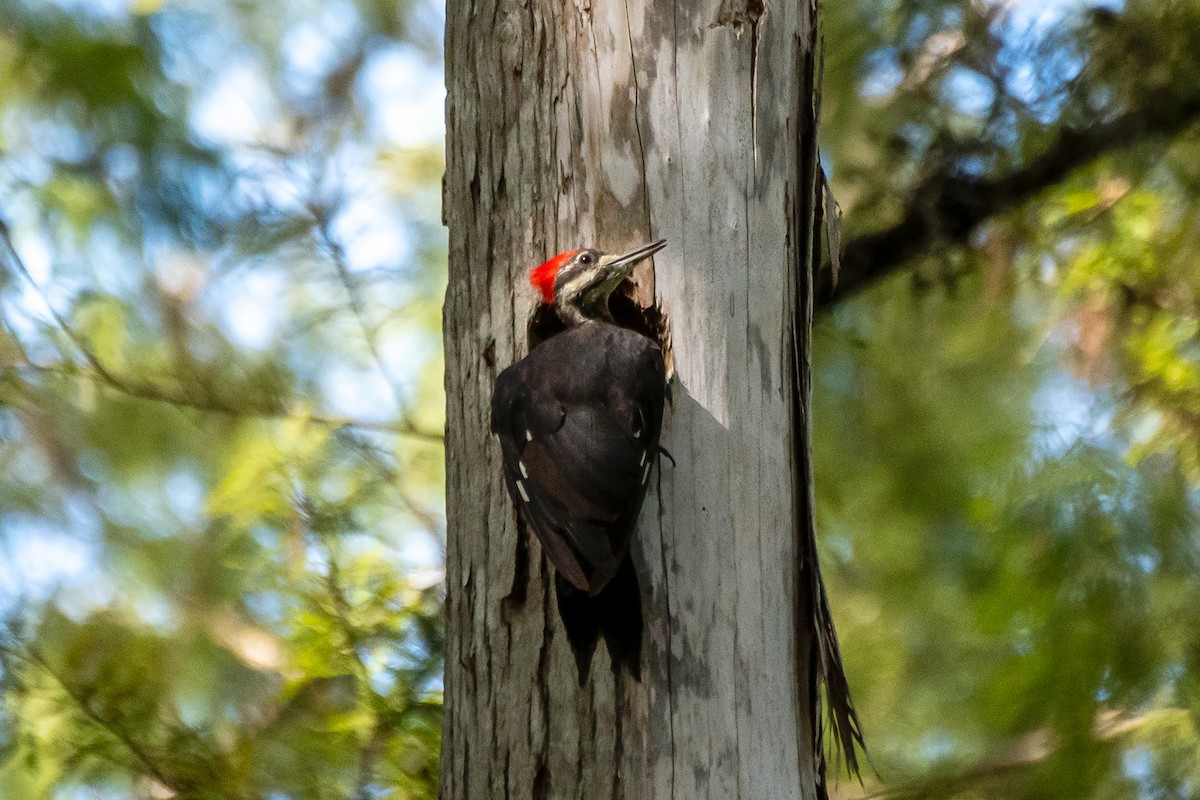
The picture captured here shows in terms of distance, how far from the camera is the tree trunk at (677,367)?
7.55 feet

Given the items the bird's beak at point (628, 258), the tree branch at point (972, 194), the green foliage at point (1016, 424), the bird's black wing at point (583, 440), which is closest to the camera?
the bird's black wing at point (583, 440)

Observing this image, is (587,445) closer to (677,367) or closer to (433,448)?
(677,367)

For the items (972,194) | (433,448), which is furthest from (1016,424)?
(433,448)

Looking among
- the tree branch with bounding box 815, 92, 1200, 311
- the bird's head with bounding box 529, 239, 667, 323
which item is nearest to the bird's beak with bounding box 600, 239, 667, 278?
the bird's head with bounding box 529, 239, 667, 323

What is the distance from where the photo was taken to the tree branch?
435 centimetres

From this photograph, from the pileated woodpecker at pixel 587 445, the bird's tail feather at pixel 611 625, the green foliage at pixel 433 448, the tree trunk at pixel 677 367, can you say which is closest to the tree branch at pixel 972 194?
the green foliage at pixel 433 448

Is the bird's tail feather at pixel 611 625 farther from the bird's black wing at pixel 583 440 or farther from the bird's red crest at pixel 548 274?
the bird's red crest at pixel 548 274

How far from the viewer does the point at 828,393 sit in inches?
193

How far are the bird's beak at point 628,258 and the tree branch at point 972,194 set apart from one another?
195cm

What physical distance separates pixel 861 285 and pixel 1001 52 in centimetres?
109

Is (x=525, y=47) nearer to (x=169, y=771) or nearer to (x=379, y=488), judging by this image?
(x=379, y=488)

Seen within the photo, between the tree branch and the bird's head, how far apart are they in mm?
1890

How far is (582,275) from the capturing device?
261cm

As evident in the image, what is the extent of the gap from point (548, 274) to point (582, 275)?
75 millimetres
